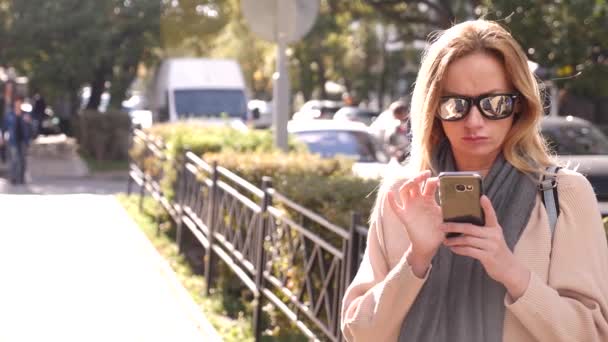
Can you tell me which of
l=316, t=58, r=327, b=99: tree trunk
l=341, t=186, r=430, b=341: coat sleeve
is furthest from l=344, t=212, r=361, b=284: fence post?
l=316, t=58, r=327, b=99: tree trunk

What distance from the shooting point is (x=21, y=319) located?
801 cm

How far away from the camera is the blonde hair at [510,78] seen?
9.08 feet

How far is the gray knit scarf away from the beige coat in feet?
0.09

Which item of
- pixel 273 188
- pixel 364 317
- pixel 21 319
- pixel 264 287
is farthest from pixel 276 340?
pixel 364 317

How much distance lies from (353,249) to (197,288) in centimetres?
435

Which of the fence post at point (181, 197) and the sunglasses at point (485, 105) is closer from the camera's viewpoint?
the sunglasses at point (485, 105)

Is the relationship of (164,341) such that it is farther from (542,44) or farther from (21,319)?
(542,44)

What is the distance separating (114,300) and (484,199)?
254 inches

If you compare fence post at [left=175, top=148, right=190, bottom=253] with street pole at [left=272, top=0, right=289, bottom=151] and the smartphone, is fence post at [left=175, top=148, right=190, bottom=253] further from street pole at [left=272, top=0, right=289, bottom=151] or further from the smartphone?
the smartphone

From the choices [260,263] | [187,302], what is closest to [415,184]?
[260,263]

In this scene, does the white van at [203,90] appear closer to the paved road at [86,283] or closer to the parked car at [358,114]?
the paved road at [86,283]

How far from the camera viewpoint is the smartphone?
2.52 m

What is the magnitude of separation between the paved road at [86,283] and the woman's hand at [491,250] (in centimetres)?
509

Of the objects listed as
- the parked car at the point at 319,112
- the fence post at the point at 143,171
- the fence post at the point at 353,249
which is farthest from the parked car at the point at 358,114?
the fence post at the point at 353,249
